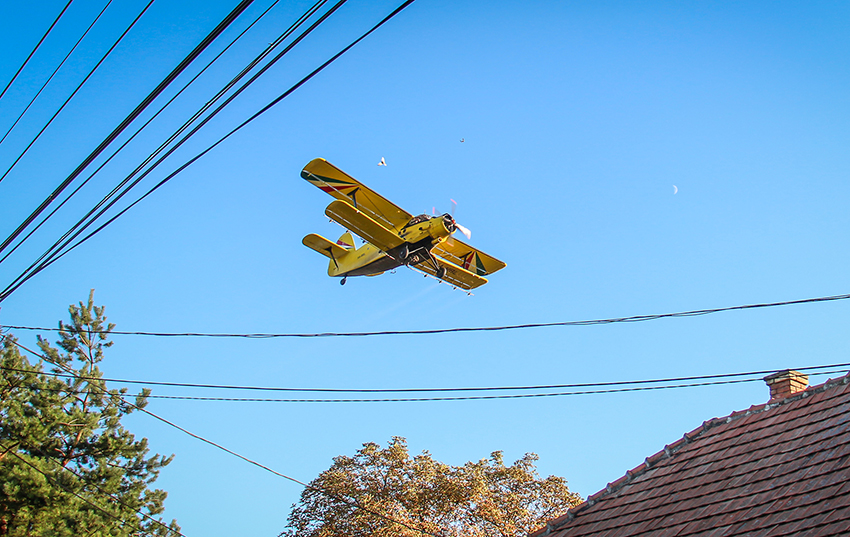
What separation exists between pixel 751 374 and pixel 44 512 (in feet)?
65.0

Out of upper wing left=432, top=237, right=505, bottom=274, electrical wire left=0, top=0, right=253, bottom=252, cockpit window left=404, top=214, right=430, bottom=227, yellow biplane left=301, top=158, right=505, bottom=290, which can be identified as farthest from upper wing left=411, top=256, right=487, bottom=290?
electrical wire left=0, top=0, right=253, bottom=252

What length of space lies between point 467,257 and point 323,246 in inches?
181

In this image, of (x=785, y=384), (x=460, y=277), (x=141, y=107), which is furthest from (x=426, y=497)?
(x=141, y=107)

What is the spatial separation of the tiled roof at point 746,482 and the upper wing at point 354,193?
27.6 feet

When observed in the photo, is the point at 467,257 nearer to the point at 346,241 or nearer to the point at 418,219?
the point at 418,219

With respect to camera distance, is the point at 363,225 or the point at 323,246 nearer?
the point at 363,225

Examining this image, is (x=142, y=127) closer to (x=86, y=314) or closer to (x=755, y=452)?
(x=755, y=452)

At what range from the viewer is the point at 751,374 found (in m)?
8.00

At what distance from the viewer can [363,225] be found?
16.2 meters

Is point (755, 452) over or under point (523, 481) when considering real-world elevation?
under

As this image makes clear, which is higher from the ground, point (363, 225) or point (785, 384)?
point (363, 225)

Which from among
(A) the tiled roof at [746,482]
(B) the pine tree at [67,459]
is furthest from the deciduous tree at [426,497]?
(A) the tiled roof at [746,482]

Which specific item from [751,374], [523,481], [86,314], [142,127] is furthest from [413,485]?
[142,127]

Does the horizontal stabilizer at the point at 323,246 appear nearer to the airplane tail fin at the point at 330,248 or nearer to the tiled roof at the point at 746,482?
the airplane tail fin at the point at 330,248
